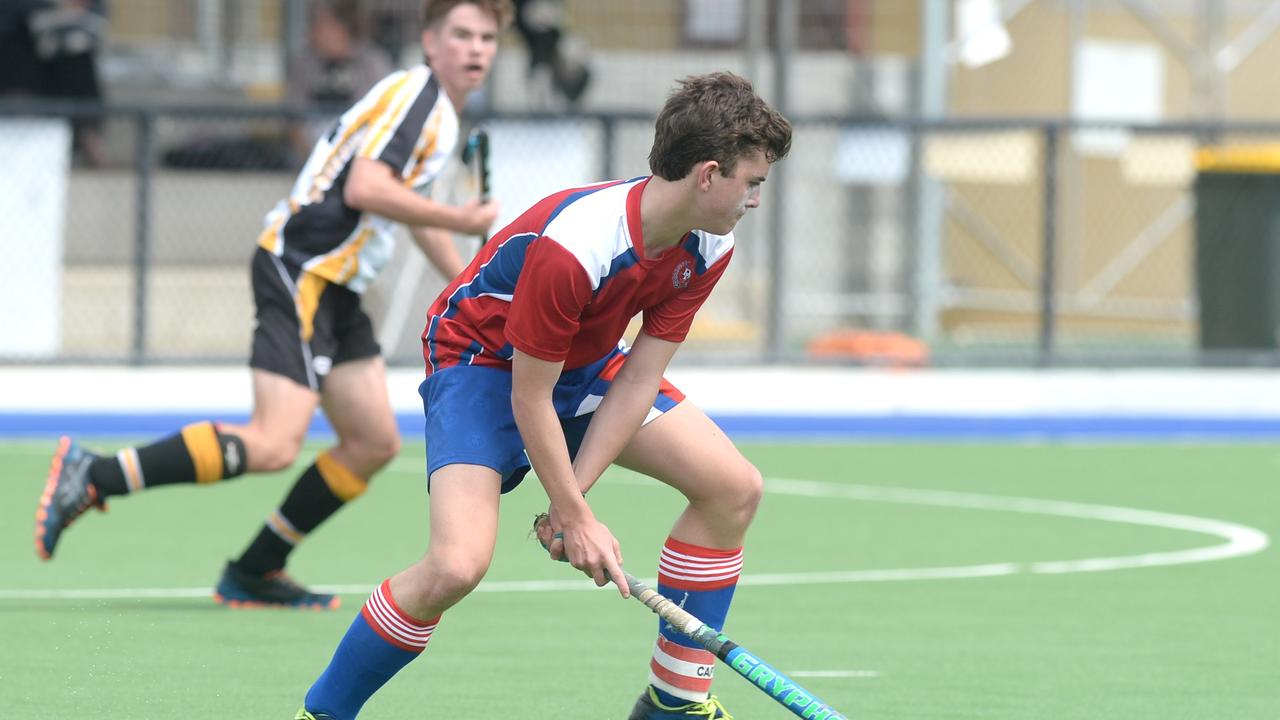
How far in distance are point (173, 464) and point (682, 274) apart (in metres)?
2.18

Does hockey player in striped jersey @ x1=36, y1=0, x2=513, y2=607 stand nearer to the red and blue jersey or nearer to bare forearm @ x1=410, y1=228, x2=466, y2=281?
bare forearm @ x1=410, y1=228, x2=466, y2=281

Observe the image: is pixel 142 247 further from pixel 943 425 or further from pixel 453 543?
pixel 453 543

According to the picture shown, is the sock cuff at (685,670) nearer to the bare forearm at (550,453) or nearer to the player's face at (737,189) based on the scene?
the bare forearm at (550,453)

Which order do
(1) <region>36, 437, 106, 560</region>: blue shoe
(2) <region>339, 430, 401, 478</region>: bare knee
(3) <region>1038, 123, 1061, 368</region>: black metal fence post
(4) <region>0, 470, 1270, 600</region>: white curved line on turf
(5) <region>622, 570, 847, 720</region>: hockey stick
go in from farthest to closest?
(3) <region>1038, 123, 1061, 368</region>: black metal fence post < (4) <region>0, 470, 1270, 600</region>: white curved line on turf < (2) <region>339, 430, 401, 478</region>: bare knee < (1) <region>36, 437, 106, 560</region>: blue shoe < (5) <region>622, 570, 847, 720</region>: hockey stick

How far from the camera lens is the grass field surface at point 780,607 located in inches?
197

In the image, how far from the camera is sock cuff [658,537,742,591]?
4547 mm

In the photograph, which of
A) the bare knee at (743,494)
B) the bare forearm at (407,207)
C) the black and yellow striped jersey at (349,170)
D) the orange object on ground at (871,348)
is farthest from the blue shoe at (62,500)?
the orange object on ground at (871,348)

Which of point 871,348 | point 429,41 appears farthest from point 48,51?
point 429,41

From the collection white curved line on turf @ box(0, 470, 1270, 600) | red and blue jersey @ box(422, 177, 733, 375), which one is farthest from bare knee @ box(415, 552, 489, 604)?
white curved line on turf @ box(0, 470, 1270, 600)

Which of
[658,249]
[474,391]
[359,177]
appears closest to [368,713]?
[474,391]

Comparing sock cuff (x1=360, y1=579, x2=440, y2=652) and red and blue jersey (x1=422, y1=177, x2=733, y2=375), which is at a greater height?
red and blue jersey (x1=422, y1=177, x2=733, y2=375)

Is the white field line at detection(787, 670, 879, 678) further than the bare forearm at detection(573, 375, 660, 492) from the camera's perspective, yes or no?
Yes

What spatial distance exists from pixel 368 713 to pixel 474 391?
33.5 inches

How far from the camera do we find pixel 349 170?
6078 mm
